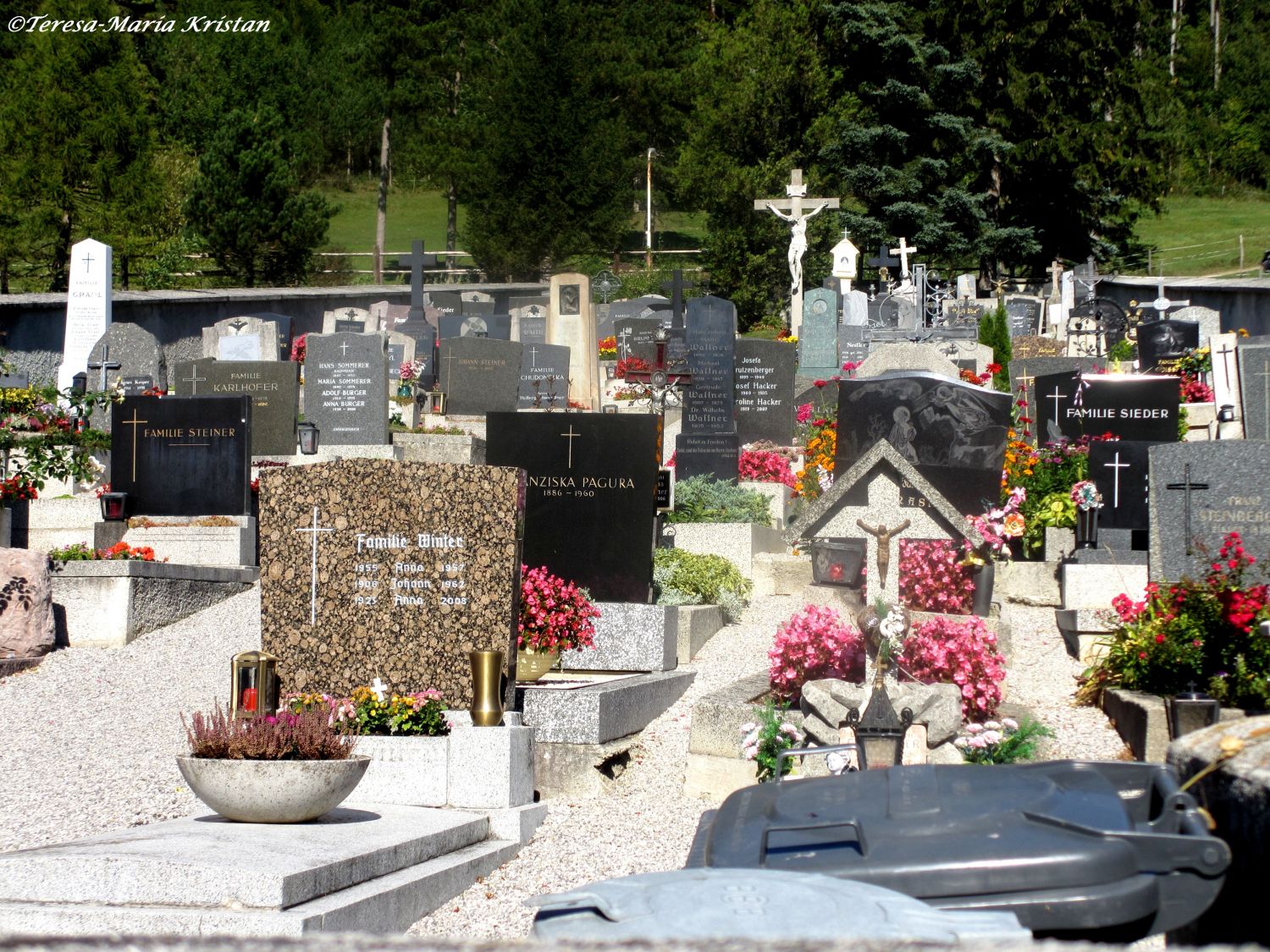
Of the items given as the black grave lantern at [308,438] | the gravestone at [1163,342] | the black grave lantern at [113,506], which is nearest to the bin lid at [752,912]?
the black grave lantern at [113,506]

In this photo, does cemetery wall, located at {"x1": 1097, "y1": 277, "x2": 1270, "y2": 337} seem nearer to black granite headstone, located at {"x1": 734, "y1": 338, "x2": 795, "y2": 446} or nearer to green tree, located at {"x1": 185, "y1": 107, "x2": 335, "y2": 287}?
black granite headstone, located at {"x1": 734, "y1": 338, "x2": 795, "y2": 446}

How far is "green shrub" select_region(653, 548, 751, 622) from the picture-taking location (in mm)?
11828

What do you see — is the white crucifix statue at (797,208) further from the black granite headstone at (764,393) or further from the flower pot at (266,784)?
the flower pot at (266,784)

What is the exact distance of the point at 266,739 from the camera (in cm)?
627

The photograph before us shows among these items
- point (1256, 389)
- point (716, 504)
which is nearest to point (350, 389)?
point (716, 504)

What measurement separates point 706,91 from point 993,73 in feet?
33.9

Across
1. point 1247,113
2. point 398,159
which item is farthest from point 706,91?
point 1247,113

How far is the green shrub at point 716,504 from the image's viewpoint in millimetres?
14266

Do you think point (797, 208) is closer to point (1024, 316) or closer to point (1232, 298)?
point (1024, 316)

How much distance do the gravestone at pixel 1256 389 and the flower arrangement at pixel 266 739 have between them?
1171cm

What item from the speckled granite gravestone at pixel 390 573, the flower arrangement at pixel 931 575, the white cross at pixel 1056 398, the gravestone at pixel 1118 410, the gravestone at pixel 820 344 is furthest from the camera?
the gravestone at pixel 820 344

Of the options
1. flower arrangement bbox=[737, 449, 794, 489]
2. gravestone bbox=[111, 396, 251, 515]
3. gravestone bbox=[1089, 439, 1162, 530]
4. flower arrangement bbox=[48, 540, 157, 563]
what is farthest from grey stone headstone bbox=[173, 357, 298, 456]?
gravestone bbox=[1089, 439, 1162, 530]

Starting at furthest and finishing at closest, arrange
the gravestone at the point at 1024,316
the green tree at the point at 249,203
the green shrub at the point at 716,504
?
the green tree at the point at 249,203 → the gravestone at the point at 1024,316 → the green shrub at the point at 716,504

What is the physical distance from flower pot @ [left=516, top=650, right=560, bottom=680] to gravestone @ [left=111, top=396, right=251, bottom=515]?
5.80 m
